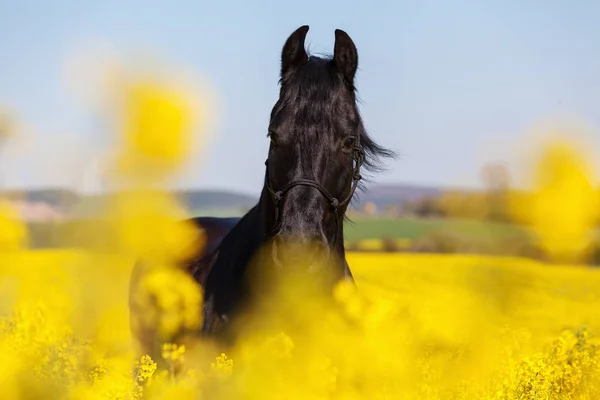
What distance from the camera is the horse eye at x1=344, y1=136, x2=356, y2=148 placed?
20.3ft

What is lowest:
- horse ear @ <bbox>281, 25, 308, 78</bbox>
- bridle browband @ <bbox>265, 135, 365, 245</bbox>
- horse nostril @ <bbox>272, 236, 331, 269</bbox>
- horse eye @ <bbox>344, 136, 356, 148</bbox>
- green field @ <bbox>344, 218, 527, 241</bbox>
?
green field @ <bbox>344, 218, 527, 241</bbox>

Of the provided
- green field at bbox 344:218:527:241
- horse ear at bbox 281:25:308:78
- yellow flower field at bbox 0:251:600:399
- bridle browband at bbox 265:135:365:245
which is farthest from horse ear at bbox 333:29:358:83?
green field at bbox 344:218:527:241

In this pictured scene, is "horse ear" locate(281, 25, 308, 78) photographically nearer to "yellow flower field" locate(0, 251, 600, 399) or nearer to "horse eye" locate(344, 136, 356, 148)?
"horse eye" locate(344, 136, 356, 148)

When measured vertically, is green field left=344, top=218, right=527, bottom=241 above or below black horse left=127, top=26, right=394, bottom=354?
below

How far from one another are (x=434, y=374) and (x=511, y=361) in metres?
0.62

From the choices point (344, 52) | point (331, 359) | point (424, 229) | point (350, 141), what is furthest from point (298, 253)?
point (424, 229)

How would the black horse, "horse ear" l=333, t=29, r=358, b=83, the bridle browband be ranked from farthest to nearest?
"horse ear" l=333, t=29, r=358, b=83 → the bridle browband → the black horse

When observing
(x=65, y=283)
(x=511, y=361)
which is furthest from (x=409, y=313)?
(x=65, y=283)

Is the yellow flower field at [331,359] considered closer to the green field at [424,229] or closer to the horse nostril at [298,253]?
the horse nostril at [298,253]

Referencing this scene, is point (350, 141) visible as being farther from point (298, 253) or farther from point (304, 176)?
point (298, 253)

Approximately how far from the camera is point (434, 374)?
5.96 m

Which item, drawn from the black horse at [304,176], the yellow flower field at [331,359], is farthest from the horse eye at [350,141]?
the yellow flower field at [331,359]

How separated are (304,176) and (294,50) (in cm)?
116

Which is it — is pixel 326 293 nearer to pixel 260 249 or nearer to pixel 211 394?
pixel 260 249
